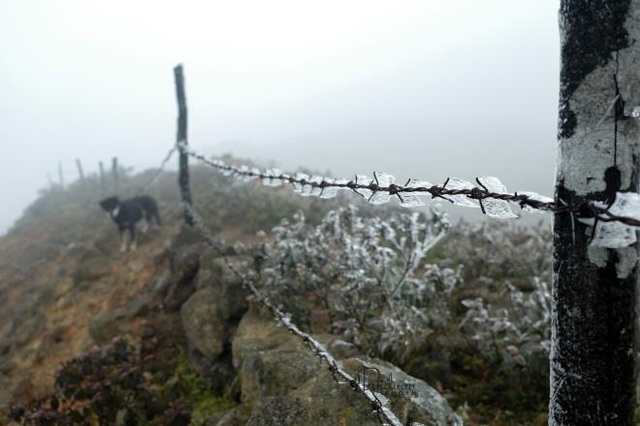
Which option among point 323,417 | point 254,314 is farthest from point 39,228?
point 323,417

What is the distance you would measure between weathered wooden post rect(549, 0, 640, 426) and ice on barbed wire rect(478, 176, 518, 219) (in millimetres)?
184

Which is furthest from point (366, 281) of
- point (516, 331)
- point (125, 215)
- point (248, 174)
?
point (125, 215)

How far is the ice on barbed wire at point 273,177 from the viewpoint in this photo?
2.76m

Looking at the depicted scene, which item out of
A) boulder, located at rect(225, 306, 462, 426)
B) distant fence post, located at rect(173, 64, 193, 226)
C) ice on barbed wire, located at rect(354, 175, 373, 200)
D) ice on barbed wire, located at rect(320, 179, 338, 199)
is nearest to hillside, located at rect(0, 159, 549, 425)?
boulder, located at rect(225, 306, 462, 426)

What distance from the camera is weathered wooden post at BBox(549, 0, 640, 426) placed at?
3.98 ft

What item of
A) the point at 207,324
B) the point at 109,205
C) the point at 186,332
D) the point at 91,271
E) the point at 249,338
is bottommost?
the point at 91,271

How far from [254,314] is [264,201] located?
27.2ft

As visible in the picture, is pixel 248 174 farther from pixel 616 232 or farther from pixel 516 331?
pixel 516 331

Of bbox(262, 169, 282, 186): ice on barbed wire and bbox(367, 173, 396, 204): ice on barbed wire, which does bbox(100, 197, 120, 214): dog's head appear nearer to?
bbox(262, 169, 282, 186): ice on barbed wire

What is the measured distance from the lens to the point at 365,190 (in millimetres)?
1728

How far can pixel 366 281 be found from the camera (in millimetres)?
4309

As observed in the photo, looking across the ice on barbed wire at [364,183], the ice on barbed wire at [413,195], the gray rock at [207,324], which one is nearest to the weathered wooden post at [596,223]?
the ice on barbed wire at [413,195]

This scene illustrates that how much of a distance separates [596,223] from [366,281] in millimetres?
3241

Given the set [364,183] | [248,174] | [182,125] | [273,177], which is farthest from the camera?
[182,125]
